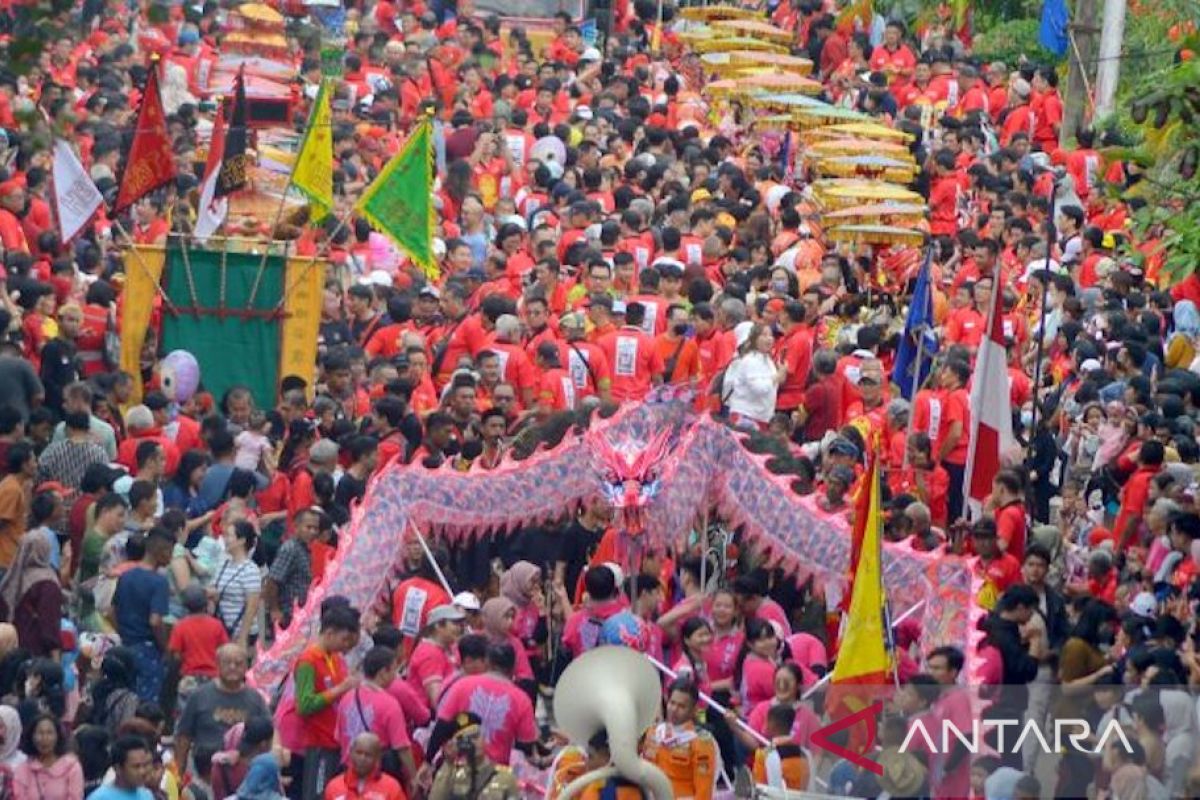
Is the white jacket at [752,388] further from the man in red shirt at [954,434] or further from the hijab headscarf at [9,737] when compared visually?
the hijab headscarf at [9,737]

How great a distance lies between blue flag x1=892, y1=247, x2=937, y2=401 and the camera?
24022 mm

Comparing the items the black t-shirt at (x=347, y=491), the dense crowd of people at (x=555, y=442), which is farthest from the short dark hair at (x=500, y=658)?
the black t-shirt at (x=347, y=491)

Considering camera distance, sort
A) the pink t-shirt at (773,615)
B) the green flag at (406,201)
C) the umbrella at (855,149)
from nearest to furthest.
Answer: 1. the pink t-shirt at (773,615)
2. the green flag at (406,201)
3. the umbrella at (855,149)

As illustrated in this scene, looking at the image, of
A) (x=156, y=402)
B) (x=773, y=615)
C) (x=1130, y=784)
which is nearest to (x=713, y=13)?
(x=156, y=402)

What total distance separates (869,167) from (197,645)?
13.7 metres

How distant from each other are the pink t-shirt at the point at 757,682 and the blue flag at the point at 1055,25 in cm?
1656

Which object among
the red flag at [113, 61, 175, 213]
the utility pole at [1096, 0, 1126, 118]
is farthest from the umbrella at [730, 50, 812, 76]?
the red flag at [113, 61, 175, 213]

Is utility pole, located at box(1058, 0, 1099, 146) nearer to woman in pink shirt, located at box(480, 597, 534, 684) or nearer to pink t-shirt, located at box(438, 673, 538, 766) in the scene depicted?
woman in pink shirt, located at box(480, 597, 534, 684)

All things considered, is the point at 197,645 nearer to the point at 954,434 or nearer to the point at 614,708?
the point at 614,708

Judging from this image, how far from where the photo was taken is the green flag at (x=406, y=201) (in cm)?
2592

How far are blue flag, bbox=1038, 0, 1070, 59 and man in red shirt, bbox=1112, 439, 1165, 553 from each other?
13181 mm

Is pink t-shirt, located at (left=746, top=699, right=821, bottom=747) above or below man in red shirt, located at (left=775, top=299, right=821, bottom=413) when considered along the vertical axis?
above

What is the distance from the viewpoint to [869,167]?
32188 mm

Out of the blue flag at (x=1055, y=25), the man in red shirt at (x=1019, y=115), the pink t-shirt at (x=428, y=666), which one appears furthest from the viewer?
the man in red shirt at (x=1019, y=115)
